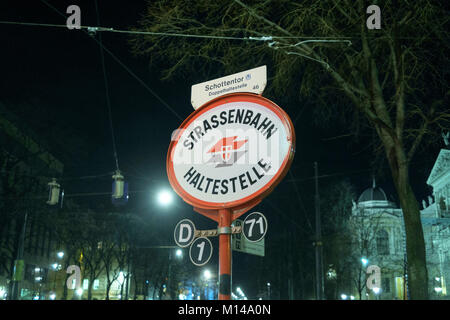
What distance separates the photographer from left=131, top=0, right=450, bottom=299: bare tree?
30.0 ft

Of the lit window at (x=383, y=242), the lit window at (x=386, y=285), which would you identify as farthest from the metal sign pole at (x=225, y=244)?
the lit window at (x=386, y=285)

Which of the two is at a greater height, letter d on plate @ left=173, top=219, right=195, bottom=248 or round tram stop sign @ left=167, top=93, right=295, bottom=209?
round tram stop sign @ left=167, top=93, right=295, bottom=209

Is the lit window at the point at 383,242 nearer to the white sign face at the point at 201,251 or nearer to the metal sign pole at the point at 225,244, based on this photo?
the white sign face at the point at 201,251

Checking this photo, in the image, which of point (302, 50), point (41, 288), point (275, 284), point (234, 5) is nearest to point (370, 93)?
point (302, 50)

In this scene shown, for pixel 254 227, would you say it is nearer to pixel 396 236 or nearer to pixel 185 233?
pixel 185 233

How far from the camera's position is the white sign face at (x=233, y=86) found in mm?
4120

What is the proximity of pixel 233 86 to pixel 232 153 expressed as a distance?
911mm

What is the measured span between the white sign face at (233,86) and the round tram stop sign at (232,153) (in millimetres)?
271

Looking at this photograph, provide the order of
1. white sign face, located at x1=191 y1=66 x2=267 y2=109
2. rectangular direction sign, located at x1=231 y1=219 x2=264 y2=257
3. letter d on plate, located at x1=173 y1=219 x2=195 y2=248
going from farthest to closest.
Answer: white sign face, located at x1=191 y1=66 x2=267 y2=109
letter d on plate, located at x1=173 y1=219 x2=195 y2=248
rectangular direction sign, located at x1=231 y1=219 x2=264 y2=257

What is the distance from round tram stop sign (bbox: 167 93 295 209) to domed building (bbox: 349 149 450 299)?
125 feet

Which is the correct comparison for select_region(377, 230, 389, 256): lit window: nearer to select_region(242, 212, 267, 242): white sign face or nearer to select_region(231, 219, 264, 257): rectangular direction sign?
select_region(231, 219, 264, 257): rectangular direction sign

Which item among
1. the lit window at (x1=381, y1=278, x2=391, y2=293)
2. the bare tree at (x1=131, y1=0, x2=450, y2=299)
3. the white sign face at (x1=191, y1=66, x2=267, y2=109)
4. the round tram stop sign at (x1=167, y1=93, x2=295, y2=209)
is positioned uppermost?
the bare tree at (x1=131, y1=0, x2=450, y2=299)

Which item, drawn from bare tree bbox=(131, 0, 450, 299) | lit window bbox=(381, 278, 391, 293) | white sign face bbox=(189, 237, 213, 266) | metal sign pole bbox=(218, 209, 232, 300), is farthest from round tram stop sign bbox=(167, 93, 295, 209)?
lit window bbox=(381, 278, 391, 293)

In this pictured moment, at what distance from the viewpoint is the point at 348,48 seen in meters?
10.2
